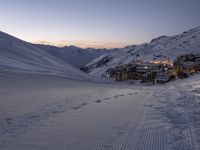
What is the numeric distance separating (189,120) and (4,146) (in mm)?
7922

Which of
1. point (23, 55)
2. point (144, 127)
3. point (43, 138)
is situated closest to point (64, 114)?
point (144, 127)

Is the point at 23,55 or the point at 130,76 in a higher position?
the point at 23,55

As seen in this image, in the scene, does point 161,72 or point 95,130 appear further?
point 161,72

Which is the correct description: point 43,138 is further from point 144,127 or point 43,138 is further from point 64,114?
point 64,114

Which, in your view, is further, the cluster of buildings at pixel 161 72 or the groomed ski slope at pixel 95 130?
the cluster of buildings at pixel 161 72

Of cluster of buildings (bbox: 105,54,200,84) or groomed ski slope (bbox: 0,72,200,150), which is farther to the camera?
cluster of buildings (bbox: 105,54,200,84)

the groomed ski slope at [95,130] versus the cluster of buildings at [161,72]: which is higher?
the groomed ski slope at [95,130]

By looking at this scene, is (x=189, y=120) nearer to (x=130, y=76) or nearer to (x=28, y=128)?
(x=28, y=128)

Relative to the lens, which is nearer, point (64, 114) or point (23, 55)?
point (64, 114)

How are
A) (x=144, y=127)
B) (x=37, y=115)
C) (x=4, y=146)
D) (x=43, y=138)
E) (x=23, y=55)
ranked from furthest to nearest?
(x=23, y=55)
(x=37, y=115)
(x=144, y=127)
(x=43, y=138)
(x=4, y=146)

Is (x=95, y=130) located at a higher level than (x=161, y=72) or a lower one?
higher

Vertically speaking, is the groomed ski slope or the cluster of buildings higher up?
the groomed ski slope

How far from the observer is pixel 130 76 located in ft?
534

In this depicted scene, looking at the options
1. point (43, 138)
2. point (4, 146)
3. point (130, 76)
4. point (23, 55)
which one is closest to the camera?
point (4, 146)
